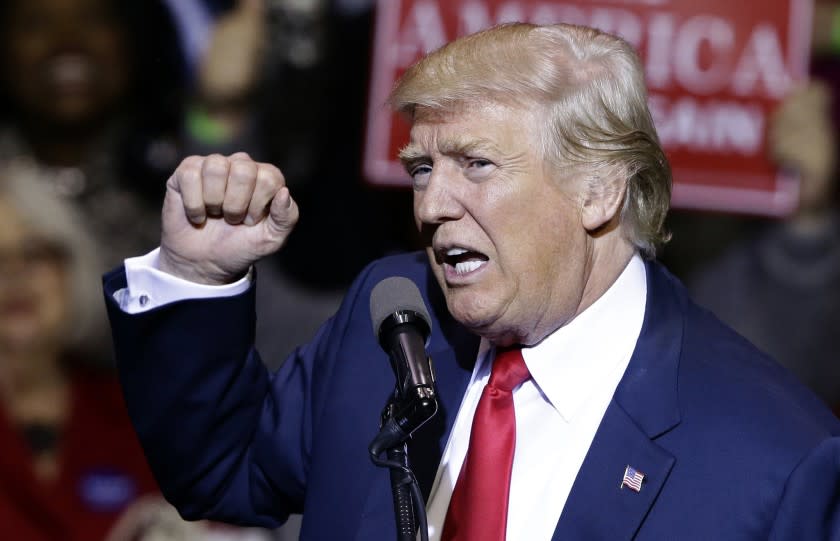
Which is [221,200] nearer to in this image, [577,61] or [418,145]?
[418,145]

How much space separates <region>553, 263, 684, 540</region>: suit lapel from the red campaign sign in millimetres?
1705

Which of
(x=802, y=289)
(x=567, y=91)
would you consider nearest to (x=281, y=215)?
(x=567, y=91)

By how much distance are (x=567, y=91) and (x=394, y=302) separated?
485mm

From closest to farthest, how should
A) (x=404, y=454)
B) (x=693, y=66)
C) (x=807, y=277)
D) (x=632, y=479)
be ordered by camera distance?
1. (x=404, y=454)
2. (x=632, y=479)
3. (x=693, y=66)
4. (x=807, y=277)

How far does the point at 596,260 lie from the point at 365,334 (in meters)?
0.43

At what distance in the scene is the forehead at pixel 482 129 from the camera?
1.96 meters

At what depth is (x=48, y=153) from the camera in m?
3.92

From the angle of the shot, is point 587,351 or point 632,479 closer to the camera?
point 632,479

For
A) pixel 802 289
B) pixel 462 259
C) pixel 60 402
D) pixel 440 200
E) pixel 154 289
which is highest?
Answer: pixel 440 200

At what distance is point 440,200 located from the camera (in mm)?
1976

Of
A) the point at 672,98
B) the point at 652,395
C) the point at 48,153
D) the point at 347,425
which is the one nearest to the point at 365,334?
the point at 347,425

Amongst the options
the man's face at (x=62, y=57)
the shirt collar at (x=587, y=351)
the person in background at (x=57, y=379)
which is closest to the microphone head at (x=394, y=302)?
the shirt collar at (x=587, y=351)

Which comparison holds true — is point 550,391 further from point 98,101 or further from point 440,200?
point 98,101

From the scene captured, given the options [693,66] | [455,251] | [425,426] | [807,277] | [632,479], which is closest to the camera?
[632,479]
